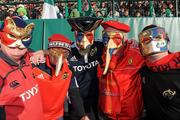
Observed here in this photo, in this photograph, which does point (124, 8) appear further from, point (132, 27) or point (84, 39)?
point (84, 39)

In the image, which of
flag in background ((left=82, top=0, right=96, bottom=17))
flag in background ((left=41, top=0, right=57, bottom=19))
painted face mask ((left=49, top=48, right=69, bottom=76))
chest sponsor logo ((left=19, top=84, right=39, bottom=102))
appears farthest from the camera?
flag in background ((left=41, top=0, right=57, bottom=19))

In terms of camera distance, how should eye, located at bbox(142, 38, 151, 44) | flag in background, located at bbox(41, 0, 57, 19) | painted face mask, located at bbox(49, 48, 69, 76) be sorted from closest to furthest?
eye, located at bbox(142, 38, 151, 44)
painted face mask, located at bbox(49, 48, 69, 76)
flag in background, located at bbox(41, 0, 57, 19)

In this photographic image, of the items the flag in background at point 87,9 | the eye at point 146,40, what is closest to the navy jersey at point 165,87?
the eye at point 146,40

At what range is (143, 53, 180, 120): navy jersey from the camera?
3.72m

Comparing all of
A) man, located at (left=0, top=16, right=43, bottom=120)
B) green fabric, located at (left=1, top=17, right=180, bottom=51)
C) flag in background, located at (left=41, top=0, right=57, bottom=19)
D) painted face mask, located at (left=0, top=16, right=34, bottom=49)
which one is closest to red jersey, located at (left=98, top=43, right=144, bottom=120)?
man, located at (left=0, top=16, right=43, bottom=120)

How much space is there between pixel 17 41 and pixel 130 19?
5249 mm

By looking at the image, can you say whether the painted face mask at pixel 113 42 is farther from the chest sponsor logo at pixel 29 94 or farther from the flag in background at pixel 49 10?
the flag in background at pixel 49 10

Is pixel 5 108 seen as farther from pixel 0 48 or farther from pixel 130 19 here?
pixel 130 19

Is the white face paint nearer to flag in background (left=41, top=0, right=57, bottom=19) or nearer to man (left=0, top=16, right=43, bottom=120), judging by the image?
man (left=0, top=16, right=43, bottom=120)

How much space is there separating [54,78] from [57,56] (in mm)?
252

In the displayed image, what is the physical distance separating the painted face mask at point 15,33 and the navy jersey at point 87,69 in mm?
1098

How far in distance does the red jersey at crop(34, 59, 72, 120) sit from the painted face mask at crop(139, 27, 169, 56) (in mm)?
996

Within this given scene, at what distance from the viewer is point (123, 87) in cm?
421

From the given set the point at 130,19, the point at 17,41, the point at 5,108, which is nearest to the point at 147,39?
the point at 17,41
